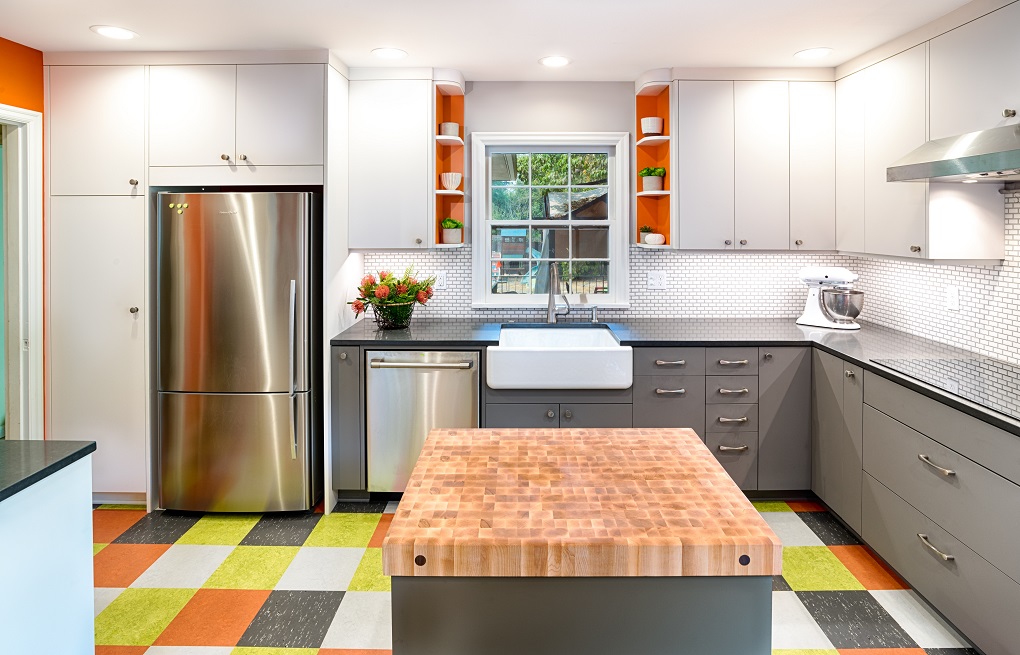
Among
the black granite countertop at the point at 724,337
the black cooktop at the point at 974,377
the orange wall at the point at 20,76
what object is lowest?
the black cooktop at the point at 974,377

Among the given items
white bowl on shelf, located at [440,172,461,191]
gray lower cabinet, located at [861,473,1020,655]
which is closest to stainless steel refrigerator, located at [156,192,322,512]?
white bowl on shelf, located at [440,172,461,191]

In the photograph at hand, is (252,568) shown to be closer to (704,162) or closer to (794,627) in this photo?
(794,627)

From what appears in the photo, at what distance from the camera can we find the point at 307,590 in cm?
310

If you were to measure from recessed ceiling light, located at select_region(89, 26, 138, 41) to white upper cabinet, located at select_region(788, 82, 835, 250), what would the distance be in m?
3.29

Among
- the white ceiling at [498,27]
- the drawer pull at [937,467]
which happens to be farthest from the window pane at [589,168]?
the drawer pull at [937,467]

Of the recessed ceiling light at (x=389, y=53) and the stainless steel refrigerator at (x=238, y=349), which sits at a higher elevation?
the recessed ceiling light at (x=389, y=53)

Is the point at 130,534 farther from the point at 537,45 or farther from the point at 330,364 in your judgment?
the point at 537,45

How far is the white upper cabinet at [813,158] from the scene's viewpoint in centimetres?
423

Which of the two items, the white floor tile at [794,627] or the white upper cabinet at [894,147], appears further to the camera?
the white upper cabinet at [894,147]

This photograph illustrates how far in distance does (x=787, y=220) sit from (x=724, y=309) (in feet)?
2.24

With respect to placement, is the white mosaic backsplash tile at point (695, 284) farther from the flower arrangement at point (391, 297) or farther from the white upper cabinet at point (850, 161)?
the white upper cabinet at point (850, 161)

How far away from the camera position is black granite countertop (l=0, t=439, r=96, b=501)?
181cm

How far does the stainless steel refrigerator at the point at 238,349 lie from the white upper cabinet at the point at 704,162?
76.3 inches

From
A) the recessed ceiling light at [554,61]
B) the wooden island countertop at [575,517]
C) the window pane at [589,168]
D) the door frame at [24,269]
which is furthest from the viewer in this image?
the window pane at [589,168]
